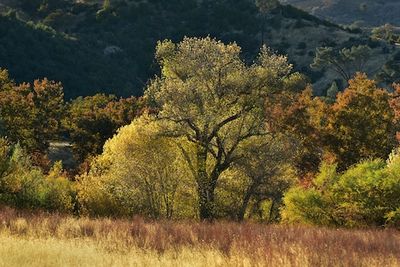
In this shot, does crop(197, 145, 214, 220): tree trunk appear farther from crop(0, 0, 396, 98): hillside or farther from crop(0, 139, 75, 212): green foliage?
crop(0, 0, 396, 98): hillside

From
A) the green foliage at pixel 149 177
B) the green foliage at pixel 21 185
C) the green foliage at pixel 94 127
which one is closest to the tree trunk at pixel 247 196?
the green foliage at pixel 149 177

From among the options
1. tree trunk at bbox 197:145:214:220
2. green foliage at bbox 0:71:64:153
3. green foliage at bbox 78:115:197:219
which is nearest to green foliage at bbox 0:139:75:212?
green foliage at bbox 78:115:197:219

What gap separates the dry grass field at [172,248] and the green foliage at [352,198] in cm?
489

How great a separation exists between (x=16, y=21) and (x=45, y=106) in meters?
57.2

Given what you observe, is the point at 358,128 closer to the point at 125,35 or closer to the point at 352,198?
the point at 352,198

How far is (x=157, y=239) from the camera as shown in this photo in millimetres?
15188

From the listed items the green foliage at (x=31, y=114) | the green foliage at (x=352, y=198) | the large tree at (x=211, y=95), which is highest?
the green foliage at (x=31, y=114)

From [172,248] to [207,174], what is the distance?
16.5 meters

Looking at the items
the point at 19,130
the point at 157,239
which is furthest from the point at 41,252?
the point at 19,130

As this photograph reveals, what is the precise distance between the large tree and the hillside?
7224 cm

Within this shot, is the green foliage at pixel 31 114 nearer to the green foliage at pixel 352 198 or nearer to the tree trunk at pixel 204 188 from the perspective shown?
the tree trunk at pixel 204 188

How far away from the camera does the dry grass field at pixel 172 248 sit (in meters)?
10.6

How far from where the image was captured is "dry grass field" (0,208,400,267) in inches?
418

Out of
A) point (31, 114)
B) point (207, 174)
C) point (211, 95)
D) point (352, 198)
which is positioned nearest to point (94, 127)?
point (31, 114)
